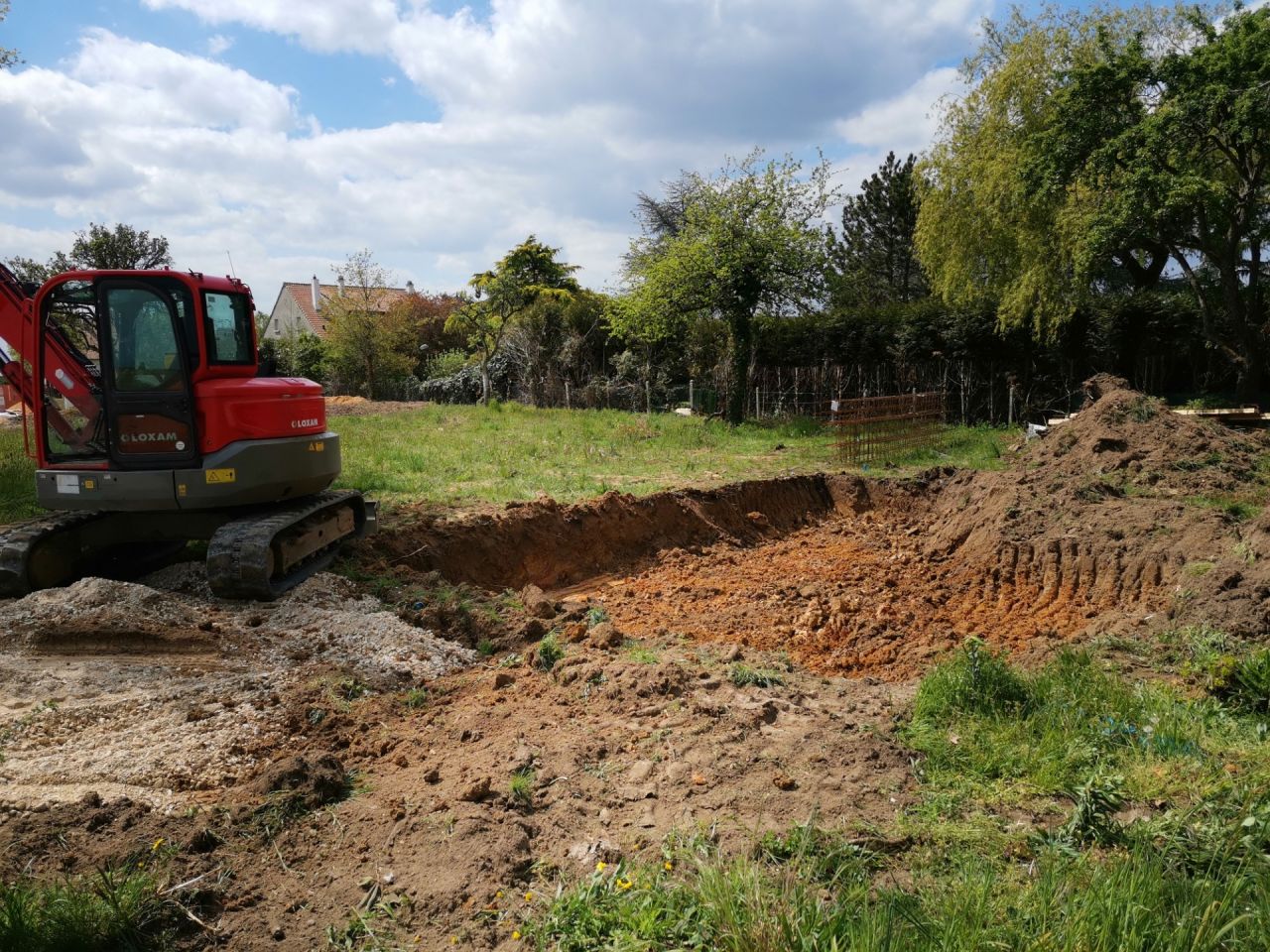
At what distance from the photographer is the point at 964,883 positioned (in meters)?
2.83

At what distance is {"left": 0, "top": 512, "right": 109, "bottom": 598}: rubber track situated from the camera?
6.57 meters

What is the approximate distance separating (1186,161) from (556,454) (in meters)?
12.7

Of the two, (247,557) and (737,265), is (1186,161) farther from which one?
(247,557)

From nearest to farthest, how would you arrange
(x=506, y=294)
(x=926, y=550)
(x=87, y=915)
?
1. (x=87, y=915)
2. (x=926, y=550)
3. (x=506, y=294)

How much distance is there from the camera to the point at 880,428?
586 inches

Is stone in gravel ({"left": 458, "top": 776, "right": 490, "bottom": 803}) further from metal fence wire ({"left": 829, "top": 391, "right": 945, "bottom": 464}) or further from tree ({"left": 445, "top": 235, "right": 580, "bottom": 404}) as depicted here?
tree ({"left": 445, "top": 235, "right": 580, "bottom": 404})

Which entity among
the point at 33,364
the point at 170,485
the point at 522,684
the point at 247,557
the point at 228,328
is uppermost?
the point at 228,328

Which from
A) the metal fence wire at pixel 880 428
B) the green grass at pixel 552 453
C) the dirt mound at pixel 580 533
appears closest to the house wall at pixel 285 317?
the green grass at pixel 552 453

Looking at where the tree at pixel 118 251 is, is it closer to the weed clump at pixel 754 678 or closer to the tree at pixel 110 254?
the tree at pixel 110 254

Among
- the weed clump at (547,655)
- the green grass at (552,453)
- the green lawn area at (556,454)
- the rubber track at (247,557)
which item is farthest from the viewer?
the green grass at (552,453)

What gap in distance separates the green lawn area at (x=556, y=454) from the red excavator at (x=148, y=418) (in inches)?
122

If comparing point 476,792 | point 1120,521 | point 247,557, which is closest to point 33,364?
point 247,557

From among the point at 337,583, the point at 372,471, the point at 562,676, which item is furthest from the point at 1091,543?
the point at 372,471

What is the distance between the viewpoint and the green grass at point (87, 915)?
2.63 meters
